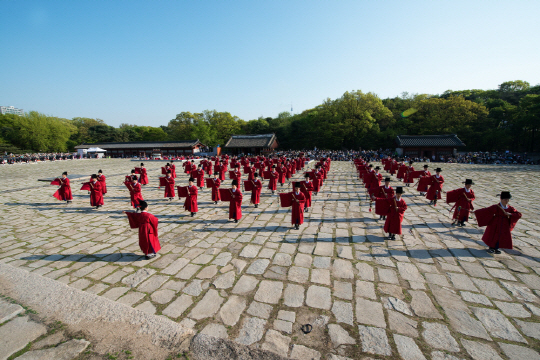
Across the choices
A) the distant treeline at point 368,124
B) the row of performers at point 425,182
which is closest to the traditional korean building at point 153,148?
the distant treeline at point 368,124

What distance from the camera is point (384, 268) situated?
5.02 m

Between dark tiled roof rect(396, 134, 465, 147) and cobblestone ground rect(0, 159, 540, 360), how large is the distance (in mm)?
27815

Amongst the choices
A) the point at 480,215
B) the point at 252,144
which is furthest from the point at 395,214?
the point at 252,144

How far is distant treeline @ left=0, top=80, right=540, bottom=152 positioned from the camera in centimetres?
3416

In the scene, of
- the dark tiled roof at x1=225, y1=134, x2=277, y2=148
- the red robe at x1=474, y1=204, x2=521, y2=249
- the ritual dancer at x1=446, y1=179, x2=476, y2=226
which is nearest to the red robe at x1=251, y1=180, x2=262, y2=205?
the ritual dancer at x1=446, y1=179, x2=476, y2=226

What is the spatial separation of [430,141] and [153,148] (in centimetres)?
5105

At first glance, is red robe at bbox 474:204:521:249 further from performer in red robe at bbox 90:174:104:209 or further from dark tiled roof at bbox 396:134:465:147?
dark tiled roof at bbox 396:134:465:147

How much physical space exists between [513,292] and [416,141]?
34665mm

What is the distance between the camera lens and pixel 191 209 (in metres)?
8.83

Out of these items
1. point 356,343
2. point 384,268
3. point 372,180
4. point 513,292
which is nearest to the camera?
point 356,343

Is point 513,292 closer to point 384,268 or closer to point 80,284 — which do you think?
point 384,268

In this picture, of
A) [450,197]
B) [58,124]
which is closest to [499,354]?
[450,197]

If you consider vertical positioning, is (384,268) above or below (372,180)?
below

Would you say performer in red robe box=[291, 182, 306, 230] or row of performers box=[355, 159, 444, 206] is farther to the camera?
row of performers box=[355, 159, 444, 206]
